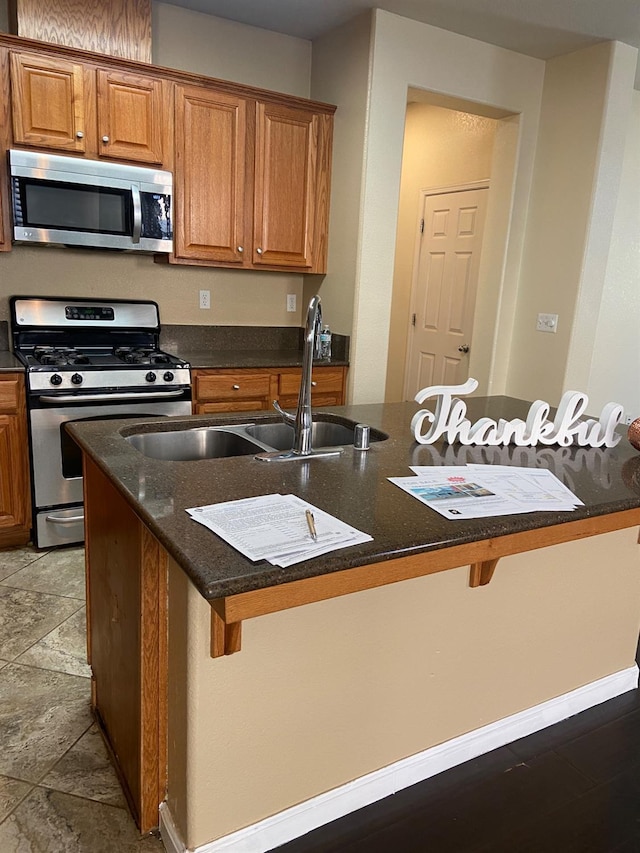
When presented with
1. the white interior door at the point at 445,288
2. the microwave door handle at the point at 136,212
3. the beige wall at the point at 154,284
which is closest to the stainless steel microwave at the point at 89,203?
the microwave door handle at the point at 136,212

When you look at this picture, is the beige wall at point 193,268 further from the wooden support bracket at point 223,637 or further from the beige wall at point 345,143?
the wooden support bracket at point 223,637

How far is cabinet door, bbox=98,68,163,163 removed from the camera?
123 inches

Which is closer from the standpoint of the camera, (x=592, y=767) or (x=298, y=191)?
(x=592, y=767)

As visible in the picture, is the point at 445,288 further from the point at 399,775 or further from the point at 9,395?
the point at 399,775

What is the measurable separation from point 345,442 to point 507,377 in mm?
2451

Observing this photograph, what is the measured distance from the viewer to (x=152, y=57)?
3414 millimetres

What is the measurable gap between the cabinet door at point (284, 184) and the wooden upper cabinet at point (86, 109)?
572 millimetres

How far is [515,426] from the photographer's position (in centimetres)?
200

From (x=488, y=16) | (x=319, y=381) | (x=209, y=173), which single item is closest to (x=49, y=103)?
(x=209, y=173)

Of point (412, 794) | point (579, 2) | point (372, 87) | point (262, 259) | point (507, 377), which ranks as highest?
point (579, 2)

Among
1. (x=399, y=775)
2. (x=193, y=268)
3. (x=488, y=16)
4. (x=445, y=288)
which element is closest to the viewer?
(x=399, y=775)

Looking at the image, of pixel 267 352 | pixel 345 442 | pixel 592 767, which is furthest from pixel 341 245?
pixel 592 767

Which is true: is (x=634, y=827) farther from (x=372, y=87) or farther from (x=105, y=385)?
(x=372, y=87)

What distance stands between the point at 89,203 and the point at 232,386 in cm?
115
